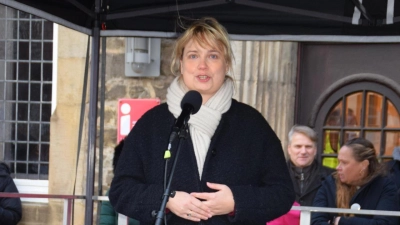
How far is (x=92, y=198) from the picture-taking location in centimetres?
568

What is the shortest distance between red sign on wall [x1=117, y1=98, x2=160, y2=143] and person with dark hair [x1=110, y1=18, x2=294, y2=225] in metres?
4.96

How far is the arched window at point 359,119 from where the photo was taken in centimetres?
845

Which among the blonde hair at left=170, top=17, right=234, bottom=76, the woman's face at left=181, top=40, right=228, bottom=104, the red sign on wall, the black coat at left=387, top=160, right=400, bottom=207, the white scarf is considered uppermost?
the blonde hair at left=170, top=17, right=234, bottom=76

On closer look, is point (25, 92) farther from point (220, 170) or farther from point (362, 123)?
point (220, 170)

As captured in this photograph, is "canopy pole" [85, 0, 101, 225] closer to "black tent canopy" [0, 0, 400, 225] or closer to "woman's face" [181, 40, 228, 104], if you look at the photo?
"black tent canopy" [0, 0, 400, 225]

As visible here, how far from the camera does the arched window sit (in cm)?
845

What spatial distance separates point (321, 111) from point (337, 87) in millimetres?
271

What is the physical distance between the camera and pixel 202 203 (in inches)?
152

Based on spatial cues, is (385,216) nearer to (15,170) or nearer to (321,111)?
(321,111)

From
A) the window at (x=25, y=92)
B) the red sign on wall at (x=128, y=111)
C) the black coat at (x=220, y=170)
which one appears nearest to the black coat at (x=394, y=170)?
the red sign on wall at (x=128, y=111)

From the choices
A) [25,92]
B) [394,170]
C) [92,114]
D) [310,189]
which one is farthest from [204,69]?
[25,92]

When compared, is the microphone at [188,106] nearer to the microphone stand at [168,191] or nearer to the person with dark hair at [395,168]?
the microphone stand at [168,191]

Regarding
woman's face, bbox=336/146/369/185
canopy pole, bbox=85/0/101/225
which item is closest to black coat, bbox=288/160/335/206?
woman's face, bbox=336/146/369/185

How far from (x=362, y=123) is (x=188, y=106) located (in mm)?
4915
